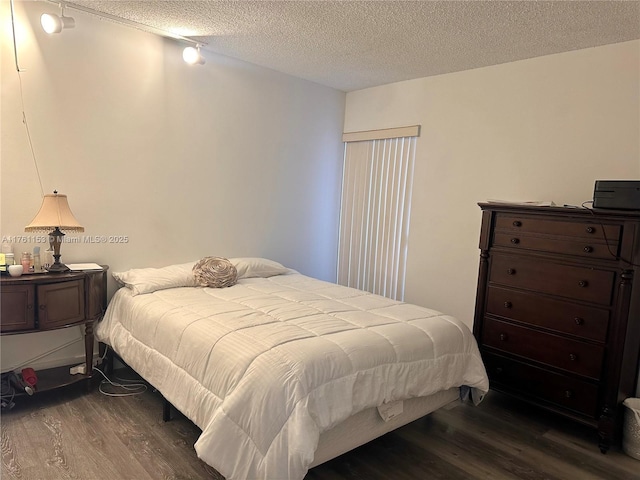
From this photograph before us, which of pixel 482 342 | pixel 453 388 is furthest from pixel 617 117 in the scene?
pixel 453 388

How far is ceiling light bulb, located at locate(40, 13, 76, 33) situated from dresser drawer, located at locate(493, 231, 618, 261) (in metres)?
2.94

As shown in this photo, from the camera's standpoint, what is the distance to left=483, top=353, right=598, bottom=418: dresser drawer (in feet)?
8.33

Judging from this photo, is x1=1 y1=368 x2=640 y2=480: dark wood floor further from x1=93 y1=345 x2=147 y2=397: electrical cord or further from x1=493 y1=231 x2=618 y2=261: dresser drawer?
x1=493 y1=231 x2=618 y2=261: dresser drawer

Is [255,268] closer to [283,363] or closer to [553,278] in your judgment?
[283,363]

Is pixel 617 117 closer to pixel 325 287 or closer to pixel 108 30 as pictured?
pixel 325 287

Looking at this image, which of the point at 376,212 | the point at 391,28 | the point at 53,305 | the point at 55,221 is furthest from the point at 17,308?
the point at 376,212

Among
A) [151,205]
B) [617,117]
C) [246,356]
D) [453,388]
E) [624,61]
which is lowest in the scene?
[453,388]

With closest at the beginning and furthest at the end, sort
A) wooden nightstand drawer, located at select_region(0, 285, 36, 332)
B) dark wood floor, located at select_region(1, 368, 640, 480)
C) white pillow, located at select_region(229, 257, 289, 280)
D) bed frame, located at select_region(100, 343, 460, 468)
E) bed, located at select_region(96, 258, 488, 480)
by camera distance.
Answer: bed, located at select_region(96, 258, 488, 480) < bed frame, located at select_region(100, 343, 460, 468) < dark wood floor, located at select_region(1, 368, 640, 480) < wooden nightstand drawer, located at select_region(0, 285, 36, 332) < white pillow, located at select_region(229, 257, 289, 280)

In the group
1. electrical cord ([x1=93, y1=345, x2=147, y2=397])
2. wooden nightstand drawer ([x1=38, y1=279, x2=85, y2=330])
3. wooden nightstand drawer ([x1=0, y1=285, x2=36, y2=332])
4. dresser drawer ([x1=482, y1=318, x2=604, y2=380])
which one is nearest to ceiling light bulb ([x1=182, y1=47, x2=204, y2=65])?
wooden nightstand drawer ([x1=38, y1=279, x2=85, y2=330])

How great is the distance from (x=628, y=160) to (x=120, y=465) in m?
3.28

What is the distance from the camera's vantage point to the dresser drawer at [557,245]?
2.46 metres

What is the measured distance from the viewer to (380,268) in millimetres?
4234

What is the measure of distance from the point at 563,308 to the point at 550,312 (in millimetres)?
81

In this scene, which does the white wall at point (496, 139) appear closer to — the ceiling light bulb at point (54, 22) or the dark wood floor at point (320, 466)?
the dark wood floor at point (320, 466)
